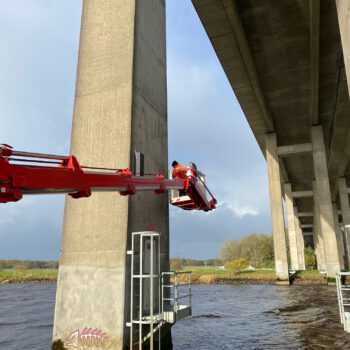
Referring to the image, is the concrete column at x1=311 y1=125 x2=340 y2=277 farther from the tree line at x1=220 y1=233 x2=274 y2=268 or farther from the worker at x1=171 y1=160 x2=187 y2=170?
the tree line at x1=220 y1=233 x2=274 y2=268

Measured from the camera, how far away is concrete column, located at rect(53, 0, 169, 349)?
8.48 m

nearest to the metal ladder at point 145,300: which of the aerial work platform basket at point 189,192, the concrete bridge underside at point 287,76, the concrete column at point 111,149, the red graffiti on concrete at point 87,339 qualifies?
the concrete column at point 111,149

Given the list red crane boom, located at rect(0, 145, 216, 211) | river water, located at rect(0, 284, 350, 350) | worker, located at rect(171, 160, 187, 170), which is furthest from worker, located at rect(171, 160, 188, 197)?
river water, located at rect(0, 284, 350, 350)

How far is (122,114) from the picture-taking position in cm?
944

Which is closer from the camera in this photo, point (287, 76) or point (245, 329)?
point (245, 329)

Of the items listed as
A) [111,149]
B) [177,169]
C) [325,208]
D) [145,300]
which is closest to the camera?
[145,300]

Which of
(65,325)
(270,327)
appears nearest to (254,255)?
(270,327)

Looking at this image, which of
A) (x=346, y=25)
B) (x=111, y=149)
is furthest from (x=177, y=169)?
(x=346, y=25)

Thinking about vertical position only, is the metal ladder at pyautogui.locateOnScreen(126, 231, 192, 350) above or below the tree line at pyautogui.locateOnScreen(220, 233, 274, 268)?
below

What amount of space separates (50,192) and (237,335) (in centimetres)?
897

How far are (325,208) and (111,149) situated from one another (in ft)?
103

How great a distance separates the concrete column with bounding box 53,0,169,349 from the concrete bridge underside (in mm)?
13258

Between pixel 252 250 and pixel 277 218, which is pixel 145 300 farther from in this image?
pixel 252 250

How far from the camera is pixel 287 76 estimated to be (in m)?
31.0
